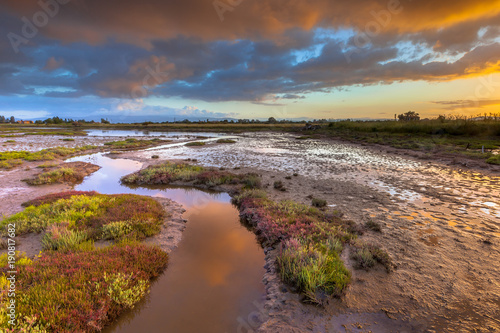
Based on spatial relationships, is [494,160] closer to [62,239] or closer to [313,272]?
[313,272]

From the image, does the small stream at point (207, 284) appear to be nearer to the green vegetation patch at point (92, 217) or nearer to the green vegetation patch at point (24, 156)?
the green vegetation patch at point (92, 217)

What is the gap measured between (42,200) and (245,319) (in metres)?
14.3

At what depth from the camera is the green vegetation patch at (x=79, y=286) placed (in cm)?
467

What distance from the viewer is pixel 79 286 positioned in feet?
18.5

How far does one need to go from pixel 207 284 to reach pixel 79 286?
3490mm

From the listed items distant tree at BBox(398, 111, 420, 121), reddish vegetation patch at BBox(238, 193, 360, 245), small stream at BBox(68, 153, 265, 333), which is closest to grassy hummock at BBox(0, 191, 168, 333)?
small stream at BBox(68, 153, 265, 333)

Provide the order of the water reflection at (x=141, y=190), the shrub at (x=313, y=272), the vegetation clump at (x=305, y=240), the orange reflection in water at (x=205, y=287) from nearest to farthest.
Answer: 1. the orange reflection in water at (x=205, y=287)
2. the shrub at (x=313, y=272)
3. the vegetation clump at (x=305, y=240)
4. the water reflection at (x=141, y=190)

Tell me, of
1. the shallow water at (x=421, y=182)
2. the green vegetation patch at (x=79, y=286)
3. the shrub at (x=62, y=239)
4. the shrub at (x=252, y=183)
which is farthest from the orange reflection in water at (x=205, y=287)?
the shallow water at (x=421, y=182)

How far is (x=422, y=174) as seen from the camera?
60.8 ft

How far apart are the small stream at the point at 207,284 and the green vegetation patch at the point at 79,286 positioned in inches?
18.0

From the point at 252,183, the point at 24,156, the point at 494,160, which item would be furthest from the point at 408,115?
the point at 24,156

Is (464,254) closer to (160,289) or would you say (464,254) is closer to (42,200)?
(160,289)

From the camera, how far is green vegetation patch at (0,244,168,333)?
4.67 metres

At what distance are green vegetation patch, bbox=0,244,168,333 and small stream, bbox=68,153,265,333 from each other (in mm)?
456
